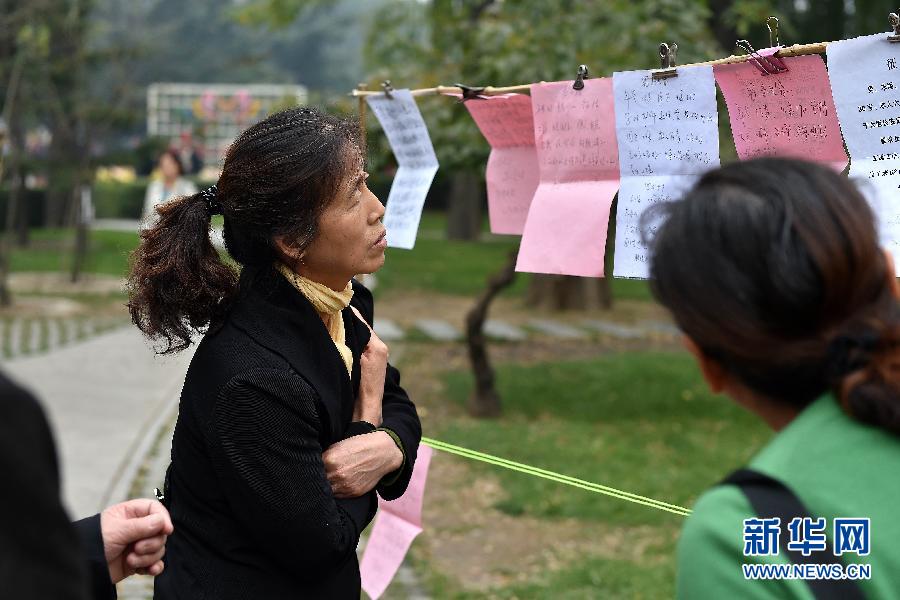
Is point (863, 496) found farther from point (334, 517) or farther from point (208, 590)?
point (208, 590)

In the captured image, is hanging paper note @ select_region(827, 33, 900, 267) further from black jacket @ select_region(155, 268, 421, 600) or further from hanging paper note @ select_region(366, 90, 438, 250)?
hanging paper note @ select_region(366, 90, 438, 250)

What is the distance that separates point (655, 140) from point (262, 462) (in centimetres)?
112

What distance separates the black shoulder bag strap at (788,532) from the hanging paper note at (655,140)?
1.19 meters

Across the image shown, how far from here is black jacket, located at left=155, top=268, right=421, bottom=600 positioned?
210 centimetres

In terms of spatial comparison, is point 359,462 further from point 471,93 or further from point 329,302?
point 471,93

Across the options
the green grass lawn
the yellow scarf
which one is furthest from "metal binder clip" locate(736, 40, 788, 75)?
the green grass lawn

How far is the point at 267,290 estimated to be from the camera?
2324mm

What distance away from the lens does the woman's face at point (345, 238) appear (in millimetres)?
2357

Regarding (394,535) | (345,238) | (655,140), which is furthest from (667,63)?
(394,535)

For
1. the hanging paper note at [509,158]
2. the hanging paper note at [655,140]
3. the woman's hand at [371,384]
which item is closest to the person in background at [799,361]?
the hanging paper note at [655,140]

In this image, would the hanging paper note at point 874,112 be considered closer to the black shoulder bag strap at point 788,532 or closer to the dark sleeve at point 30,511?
the black shoulder bag strap at point 788,532


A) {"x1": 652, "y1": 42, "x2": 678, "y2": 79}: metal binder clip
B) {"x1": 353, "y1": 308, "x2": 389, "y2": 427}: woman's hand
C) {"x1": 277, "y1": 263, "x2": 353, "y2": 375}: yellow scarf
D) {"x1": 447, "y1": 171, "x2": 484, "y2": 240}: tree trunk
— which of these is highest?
{"x1": 652, "y1": 42, "x2": 678, "y2": 79}: metal binder clip

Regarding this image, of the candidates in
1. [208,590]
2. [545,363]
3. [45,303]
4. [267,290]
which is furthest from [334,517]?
[45,303]

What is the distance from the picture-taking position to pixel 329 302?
7.86 feet
